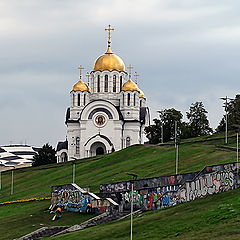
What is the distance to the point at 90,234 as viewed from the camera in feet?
107

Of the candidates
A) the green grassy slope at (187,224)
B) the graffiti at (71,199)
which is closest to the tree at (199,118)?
the graffiti at (71,199)

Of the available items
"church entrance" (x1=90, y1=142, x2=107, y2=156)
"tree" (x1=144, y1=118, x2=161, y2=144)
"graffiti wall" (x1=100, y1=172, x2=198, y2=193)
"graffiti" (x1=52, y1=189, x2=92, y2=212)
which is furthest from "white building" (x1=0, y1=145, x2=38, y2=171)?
"graffiti wall" (x1=100, y1=172, x2=198, y2=193)

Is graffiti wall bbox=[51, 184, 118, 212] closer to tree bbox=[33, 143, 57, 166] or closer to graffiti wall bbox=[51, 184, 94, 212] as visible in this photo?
graffiti wall bbox=[51, 184, 94, 212]

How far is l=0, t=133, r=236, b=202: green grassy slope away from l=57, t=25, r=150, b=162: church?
27.2 m

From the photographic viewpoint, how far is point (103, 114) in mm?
118062

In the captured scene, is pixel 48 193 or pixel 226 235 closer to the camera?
pixel 226 235

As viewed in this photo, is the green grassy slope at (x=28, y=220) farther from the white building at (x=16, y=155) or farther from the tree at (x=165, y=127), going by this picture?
the white building at (x=16, y=155)

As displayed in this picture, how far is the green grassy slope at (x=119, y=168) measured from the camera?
62.0m

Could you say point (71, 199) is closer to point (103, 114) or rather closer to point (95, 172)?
point (95, 172)

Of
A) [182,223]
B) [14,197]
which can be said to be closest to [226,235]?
[182,223]

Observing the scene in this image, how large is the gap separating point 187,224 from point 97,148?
87.5 m

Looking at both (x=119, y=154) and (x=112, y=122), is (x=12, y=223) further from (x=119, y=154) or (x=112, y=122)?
(x=112, y=122)

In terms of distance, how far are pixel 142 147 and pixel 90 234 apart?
53836mm

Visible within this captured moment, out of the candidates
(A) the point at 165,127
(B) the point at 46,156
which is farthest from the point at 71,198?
(B) the point at 46,156
